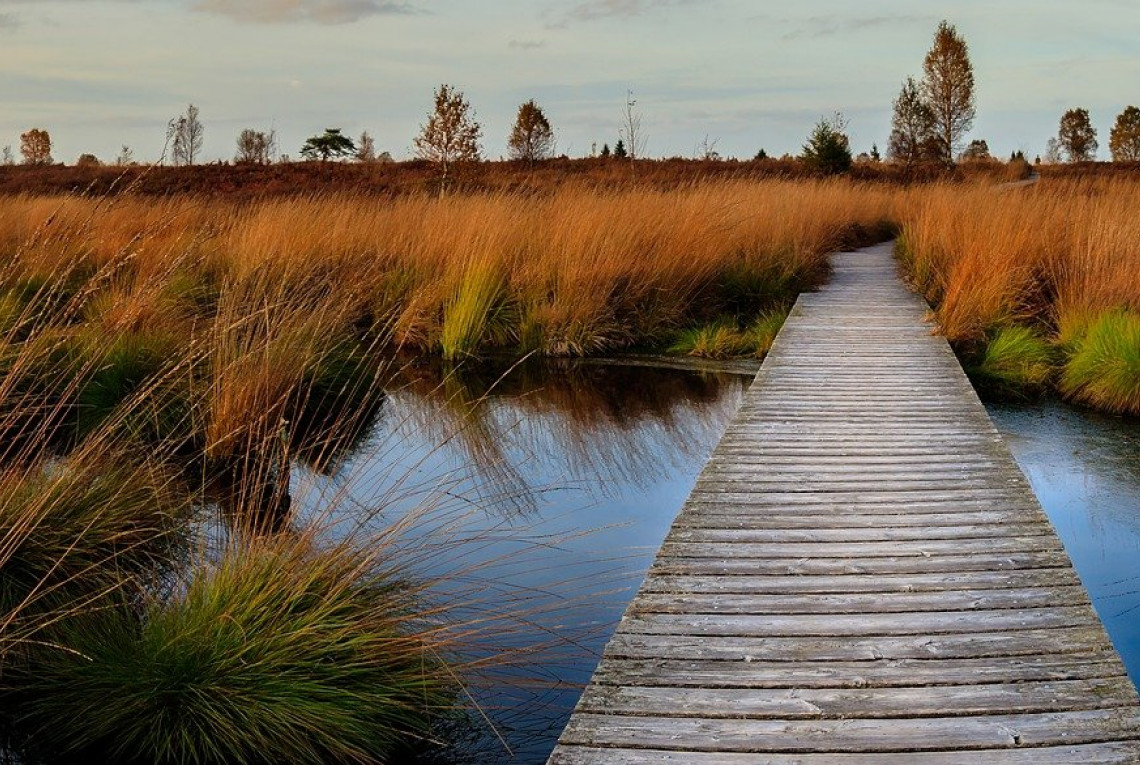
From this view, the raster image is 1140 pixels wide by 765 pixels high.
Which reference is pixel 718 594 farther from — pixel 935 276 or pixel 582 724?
pixel 935 276

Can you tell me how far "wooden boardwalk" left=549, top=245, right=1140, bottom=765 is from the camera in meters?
2.67

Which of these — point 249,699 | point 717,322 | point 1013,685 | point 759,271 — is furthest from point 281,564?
point 759,271

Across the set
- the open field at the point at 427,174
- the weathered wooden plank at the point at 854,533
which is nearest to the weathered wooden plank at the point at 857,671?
the weathered wooden plank at the point at 854,533

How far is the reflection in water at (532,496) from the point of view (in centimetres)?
370

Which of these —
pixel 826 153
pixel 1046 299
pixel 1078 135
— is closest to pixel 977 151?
pixel 1078 135

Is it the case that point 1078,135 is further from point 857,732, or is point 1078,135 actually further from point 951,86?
point 857,732

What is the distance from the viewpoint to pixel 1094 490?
5.93 m

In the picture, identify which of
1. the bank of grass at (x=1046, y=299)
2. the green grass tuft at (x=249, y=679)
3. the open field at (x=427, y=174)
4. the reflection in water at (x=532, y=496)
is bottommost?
the reflection in water at (x=532, y=496)

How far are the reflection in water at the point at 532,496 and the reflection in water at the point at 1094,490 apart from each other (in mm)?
1826

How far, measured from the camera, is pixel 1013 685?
9.54 ft

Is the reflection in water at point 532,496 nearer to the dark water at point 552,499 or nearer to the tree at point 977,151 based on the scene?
the dark water at point 552,499

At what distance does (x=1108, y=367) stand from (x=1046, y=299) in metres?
2.06

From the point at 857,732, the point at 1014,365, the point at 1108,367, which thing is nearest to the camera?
the point at 857,732

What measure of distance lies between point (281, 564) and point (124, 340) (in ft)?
13.8
